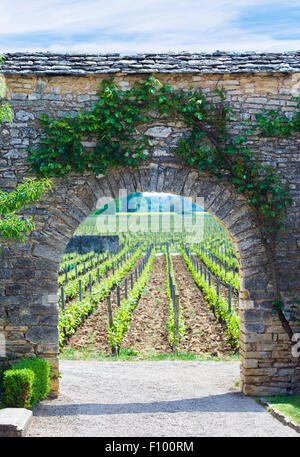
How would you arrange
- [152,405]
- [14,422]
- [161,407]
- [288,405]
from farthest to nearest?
1. [152,405]
2. [161,407]
3. [288,405]
4. [14,422]

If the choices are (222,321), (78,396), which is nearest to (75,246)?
(222,321)

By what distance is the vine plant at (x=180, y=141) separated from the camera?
24.6ft

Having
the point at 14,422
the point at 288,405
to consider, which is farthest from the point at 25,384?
the point at 288,405

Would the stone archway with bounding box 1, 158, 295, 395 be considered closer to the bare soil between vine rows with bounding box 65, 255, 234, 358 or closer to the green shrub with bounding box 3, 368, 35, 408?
the green shrub with bounding box 3, 368, 35, 408

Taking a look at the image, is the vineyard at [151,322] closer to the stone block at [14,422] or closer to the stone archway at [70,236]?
the stone archway at [70,236]

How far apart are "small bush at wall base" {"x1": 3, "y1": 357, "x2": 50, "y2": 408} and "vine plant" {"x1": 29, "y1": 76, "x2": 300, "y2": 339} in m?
2.66

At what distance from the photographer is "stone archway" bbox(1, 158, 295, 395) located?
7.56 m

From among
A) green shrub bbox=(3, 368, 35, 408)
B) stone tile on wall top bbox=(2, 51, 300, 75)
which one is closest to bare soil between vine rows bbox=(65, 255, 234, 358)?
green shrub bbox=(3, 368, 35, 408)

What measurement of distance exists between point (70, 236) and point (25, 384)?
2.14 metres

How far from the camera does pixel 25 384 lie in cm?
661

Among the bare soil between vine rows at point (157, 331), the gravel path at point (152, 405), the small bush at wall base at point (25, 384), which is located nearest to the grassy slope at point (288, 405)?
the gravel path at point (152, 405)

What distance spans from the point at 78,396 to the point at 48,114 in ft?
13.6

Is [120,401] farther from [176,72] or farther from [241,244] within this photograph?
[176,72]

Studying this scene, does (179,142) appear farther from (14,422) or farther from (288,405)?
(14,422)
